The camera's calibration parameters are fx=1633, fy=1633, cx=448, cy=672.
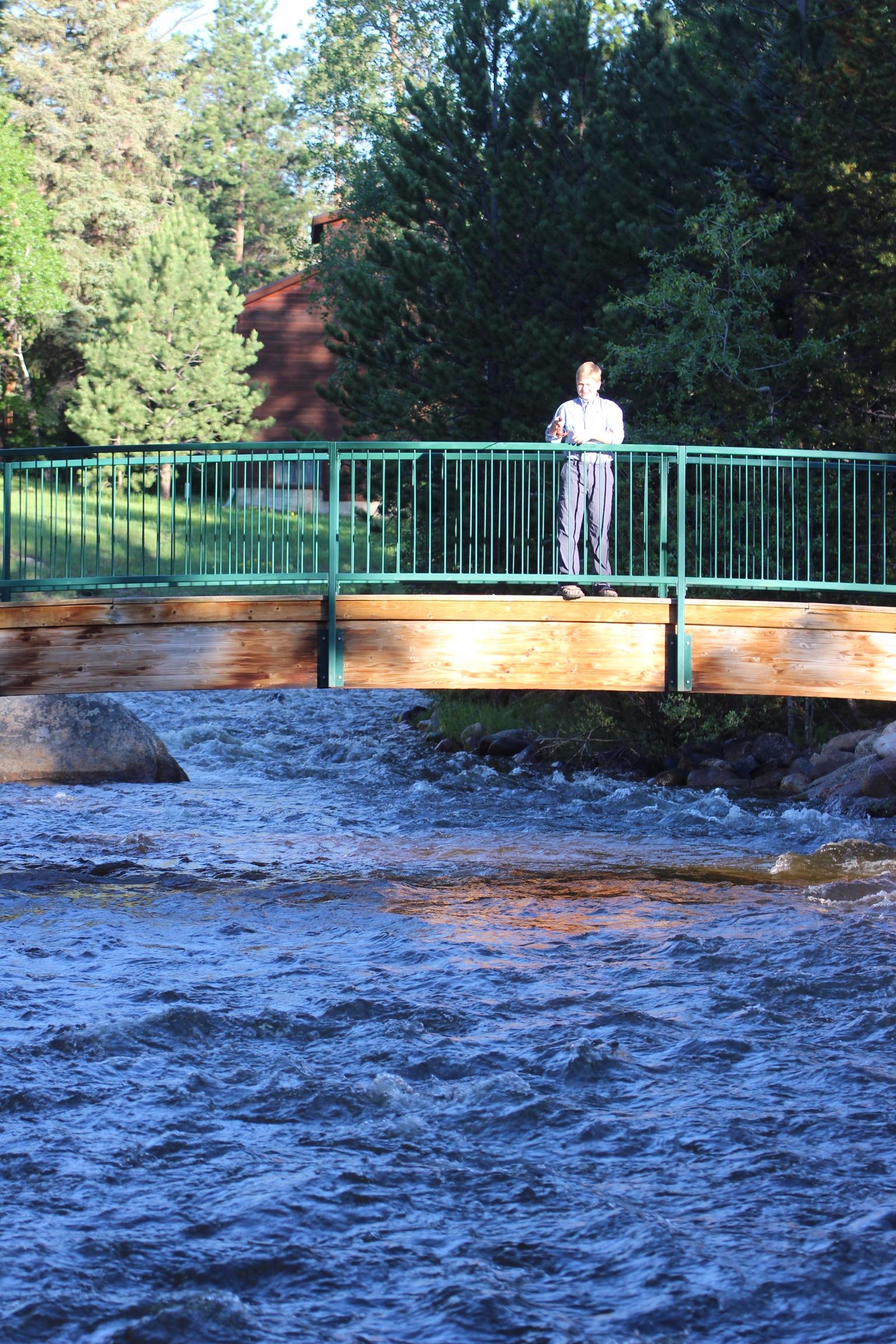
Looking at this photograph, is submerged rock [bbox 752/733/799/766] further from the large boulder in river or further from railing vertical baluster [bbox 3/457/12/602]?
railing vertical baluster [bbox 3/457/12/602]

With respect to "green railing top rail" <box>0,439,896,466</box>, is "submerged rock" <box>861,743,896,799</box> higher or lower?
lower

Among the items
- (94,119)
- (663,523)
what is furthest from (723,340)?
(94,119)

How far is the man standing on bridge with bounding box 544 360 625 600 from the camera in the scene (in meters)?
12.8

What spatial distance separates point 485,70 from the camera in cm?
2281

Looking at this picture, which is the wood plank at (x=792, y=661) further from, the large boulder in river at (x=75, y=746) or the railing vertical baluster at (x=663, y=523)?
the large boulder in river at (x=75, y=746)

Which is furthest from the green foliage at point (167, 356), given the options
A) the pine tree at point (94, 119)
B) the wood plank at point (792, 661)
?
the wood plank at point (792, 661)

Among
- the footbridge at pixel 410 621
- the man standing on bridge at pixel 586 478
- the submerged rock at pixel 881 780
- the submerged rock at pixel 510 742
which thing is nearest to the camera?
the footbridge at pixel 410 621

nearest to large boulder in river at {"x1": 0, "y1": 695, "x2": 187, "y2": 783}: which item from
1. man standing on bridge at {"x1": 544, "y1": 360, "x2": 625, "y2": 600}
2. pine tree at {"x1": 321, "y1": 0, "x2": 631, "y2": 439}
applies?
man standing on bridge at {"x1": 544, "y1": 360, "x2": 625, "y2": 600}

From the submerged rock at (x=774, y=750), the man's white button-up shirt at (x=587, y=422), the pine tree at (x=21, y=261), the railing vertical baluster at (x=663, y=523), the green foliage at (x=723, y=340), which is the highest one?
the pine tree at (x=21, y=261)

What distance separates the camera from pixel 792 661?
12914mm

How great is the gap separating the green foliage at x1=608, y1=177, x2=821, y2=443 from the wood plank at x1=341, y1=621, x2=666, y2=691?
6150 millimetres

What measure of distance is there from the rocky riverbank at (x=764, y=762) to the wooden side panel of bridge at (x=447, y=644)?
3.04 meters

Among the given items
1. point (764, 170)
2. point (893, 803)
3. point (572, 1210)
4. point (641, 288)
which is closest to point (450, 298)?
point (641, 288)

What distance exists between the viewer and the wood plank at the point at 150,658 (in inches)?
482
